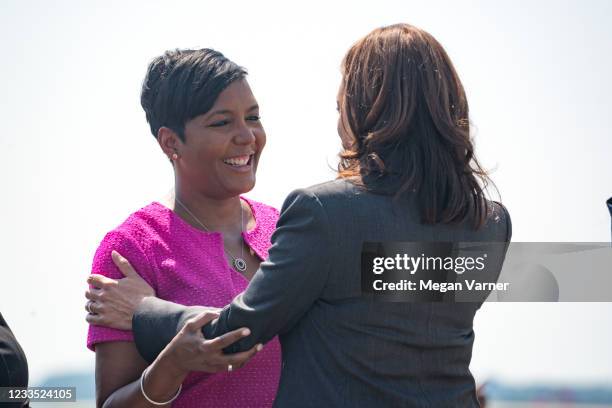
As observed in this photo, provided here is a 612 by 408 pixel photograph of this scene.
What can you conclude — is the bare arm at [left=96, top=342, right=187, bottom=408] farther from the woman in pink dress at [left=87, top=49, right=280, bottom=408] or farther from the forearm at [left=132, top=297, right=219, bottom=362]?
the forearm at [left=132, top=297, right=219, bottom=362]

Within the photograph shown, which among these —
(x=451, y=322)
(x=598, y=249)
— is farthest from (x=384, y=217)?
(x=598, y=249)

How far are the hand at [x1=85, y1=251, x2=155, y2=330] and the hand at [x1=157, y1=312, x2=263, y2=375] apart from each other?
419 mm

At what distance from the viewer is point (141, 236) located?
13.6 feet

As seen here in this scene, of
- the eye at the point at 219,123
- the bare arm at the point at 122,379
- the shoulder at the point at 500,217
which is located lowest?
the bare arm at the point at 122,379

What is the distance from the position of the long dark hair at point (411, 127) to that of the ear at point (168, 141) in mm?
1044

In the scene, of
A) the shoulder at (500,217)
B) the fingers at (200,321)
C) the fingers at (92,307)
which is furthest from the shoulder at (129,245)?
the shoulder at (500,217)

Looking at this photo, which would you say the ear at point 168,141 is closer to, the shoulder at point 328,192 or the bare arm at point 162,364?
the bare arm at point 162,364

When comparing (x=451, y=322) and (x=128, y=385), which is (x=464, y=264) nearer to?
(x=451, y=322)

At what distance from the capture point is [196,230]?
4320 mm

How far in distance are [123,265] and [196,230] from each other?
0.43 m

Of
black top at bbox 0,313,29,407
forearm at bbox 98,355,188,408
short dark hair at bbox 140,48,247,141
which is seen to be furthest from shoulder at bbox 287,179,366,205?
black top at bbox 0,313,29,407

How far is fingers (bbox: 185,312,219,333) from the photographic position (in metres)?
3.42

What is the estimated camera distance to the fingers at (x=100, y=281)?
393 centimetres

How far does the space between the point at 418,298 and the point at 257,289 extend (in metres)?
0.50
